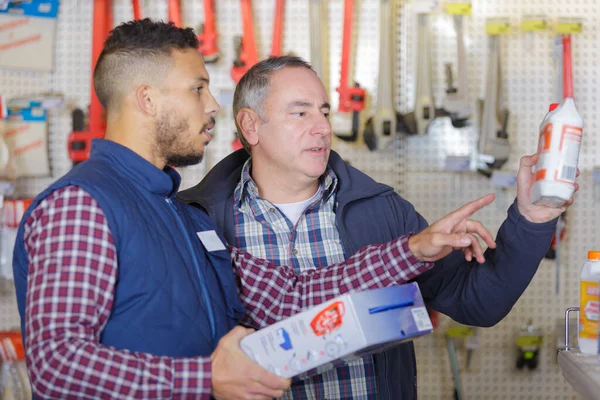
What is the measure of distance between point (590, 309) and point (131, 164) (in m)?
1.18

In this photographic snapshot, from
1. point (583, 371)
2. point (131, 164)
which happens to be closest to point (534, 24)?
point (583, 371)

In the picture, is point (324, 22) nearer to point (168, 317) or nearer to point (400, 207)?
point (400, 207)

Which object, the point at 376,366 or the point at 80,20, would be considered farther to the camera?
the point at 80,20

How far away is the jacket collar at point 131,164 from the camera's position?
5.91 feet

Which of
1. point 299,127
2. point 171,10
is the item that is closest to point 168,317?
point 299,127

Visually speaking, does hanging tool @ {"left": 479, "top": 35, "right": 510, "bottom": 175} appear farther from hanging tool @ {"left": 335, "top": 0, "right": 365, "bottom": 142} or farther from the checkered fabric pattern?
the checkered fabric pattern

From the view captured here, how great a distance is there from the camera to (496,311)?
2.26 metres

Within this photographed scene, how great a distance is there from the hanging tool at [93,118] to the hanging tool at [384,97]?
4.36ft

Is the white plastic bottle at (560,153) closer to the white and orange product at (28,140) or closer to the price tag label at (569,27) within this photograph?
the price tag label at (569,27)

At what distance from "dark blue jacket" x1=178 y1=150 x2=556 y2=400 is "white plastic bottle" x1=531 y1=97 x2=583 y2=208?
0.32 m

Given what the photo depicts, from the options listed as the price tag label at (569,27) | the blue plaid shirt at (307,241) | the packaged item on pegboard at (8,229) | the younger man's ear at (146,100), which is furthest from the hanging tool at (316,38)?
the younger man's ear at (146,100)

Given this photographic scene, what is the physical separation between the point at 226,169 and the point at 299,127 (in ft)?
1.04

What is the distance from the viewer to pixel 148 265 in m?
1.67

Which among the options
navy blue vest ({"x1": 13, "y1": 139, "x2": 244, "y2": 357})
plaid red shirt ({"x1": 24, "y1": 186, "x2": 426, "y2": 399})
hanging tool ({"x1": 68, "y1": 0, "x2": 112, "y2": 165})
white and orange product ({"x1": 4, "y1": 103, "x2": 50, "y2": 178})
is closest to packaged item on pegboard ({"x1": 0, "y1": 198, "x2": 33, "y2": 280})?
white and orange product ({"x1": 4, "y1": 103, "x2": 50, "y2": 178})
